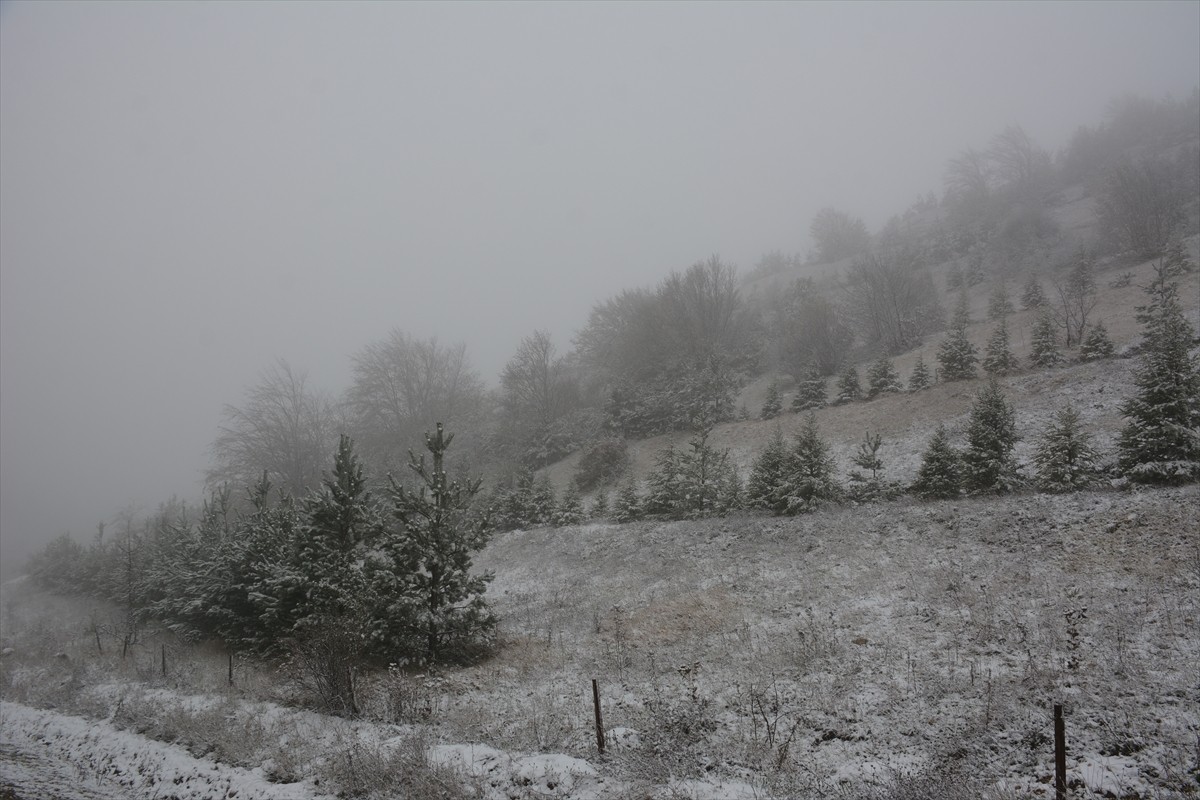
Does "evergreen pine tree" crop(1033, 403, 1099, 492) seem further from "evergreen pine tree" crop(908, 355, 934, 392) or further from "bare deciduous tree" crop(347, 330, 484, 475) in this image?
A: "bare deciduous tree" crop(347, 330, 484, 475)

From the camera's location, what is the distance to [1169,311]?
1705 centimetres

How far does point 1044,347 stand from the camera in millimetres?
21922

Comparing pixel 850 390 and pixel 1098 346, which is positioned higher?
pixel 1098 346

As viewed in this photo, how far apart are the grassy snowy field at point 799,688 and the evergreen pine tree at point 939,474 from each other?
3.01ft

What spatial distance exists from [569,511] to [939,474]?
15.0 metres

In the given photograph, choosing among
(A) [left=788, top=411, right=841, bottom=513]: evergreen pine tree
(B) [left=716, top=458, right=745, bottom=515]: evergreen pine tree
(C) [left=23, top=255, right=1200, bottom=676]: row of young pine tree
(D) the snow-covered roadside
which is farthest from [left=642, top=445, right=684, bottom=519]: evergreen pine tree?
(D) the snow-covered roadside

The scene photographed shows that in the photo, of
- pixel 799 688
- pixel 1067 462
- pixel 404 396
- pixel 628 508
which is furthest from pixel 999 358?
pixel 404 396

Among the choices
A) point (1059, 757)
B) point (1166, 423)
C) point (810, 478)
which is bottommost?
point (1059, 757)

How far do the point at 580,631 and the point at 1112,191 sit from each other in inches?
1812

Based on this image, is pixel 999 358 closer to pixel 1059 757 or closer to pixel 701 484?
pixel 701 484

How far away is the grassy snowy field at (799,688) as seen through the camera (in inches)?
210

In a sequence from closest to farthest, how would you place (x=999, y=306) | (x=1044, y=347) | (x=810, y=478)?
(x=810, y=478), (x=1044, y=347), (x=999, y=306)

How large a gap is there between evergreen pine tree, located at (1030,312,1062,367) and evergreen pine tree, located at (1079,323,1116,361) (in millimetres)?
959

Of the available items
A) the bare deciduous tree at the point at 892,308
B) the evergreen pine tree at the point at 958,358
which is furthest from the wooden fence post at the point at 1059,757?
the bare deciduous tree at the point at 892,308
